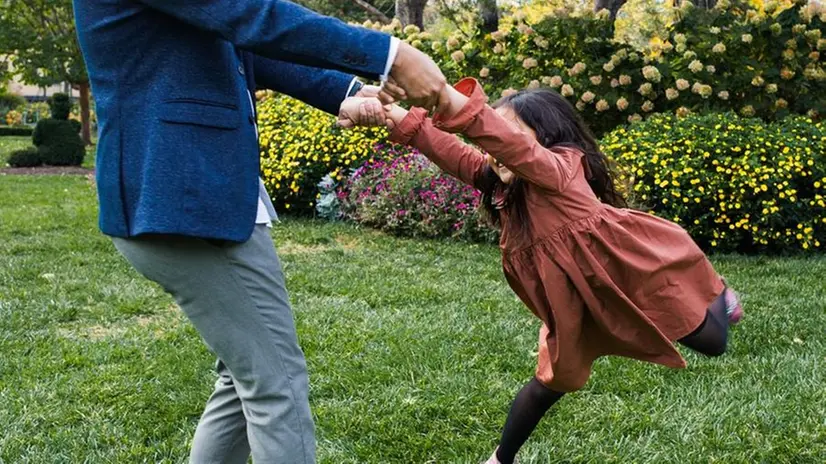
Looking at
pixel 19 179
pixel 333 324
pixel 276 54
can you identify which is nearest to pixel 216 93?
pixel 276 54

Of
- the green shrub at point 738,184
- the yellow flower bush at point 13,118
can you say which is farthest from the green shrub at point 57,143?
the yellow flower bush at point 13,118

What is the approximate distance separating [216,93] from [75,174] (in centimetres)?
1344

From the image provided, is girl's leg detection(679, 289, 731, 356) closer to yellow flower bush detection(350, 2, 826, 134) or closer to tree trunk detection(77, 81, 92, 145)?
yellow flower bush detection(350, 2, 826, 134)

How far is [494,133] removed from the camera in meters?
1.98

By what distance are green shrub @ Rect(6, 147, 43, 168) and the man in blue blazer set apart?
14846 millimetres

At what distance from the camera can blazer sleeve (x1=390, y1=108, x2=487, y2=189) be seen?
244 cm

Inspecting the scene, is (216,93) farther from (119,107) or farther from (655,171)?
(655,171)

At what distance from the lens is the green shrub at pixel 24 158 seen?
1488cm

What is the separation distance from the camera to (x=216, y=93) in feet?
5.42

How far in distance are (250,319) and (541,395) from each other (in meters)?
1.17

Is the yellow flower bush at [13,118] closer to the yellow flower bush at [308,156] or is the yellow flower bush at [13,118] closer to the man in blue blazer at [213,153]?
the yellow flower bush at [308,156]

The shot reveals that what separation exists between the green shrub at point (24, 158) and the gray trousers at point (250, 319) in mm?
14834

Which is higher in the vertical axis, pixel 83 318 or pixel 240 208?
pixel 240 208

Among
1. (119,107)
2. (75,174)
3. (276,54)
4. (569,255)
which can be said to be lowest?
(75,174)
